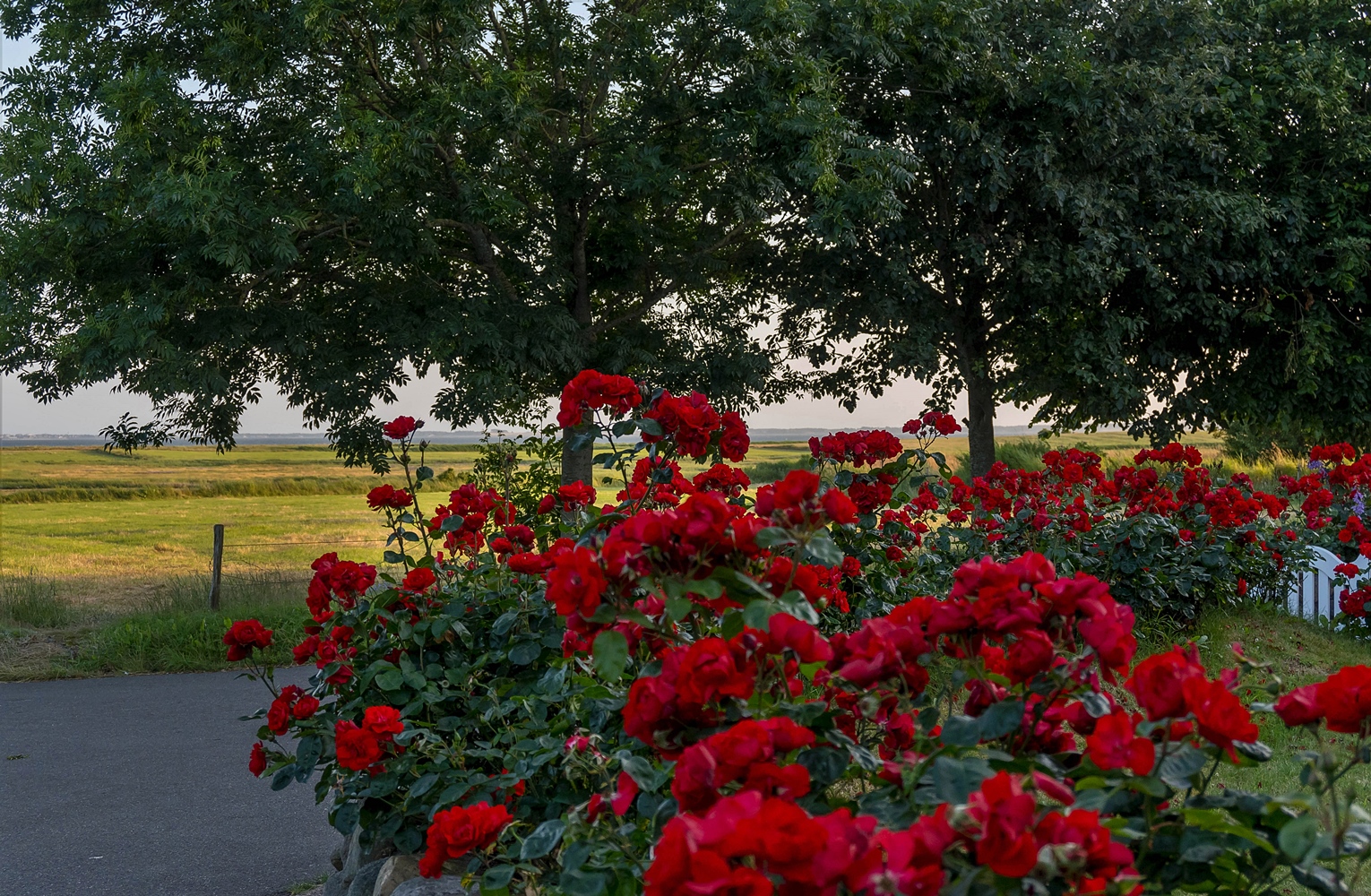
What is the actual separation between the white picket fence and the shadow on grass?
8.26 m

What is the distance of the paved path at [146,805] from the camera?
431 centimetres

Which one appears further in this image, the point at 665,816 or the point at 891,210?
the point at 891,210

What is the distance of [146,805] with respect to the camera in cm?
528

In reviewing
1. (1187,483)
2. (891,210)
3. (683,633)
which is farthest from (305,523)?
(683,633)

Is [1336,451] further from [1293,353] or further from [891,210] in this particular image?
[1293,353]

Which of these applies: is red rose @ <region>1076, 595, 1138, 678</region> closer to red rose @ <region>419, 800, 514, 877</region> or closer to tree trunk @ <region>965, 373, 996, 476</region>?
red rose @ <region>419, 800, 514, 877</region>

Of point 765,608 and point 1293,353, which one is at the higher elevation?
point 1293,353

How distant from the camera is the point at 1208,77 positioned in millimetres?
14797

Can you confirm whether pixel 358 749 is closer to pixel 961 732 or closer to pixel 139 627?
pixel 961 732

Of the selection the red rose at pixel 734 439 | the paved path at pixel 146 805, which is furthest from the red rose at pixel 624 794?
the paved path at pixel 146 805

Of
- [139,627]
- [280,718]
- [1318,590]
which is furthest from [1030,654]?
[139,627]

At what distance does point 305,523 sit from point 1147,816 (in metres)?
16.4

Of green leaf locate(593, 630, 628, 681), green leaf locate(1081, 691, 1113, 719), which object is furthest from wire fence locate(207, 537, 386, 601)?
green leaf locate(1081, 691, 1113, 719)

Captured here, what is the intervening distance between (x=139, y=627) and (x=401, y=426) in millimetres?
6653
